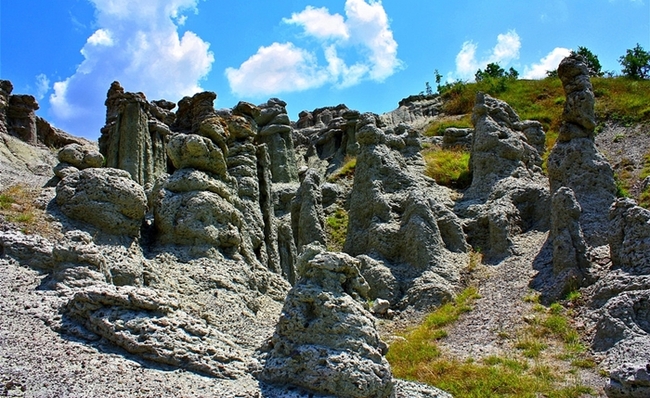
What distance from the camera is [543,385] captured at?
10.2 m

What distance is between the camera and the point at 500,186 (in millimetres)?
Answer: 18516

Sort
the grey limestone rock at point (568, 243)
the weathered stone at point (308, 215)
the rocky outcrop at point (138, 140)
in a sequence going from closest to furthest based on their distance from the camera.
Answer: the grey limestone rock at point (568, 243) → the weathered stone at point (308, 215) → the rocky outcrop at point (138, 140)

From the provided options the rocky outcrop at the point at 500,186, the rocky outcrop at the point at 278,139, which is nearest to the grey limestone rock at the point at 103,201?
the rocky outcrop at the point at 500,186

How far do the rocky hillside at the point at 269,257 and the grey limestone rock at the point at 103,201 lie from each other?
0.03 m

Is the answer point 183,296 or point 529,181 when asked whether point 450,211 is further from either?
point 183,296

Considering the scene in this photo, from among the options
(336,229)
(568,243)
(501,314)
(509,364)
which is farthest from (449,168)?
(509,364)

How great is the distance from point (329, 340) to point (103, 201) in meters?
4.16

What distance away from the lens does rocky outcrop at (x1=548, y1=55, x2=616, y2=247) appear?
1570cm

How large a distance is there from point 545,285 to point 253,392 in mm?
9322

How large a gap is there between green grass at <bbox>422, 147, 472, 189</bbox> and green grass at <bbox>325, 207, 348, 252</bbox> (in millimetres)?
3277

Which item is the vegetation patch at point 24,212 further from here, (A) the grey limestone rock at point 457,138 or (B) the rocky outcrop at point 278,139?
(A) the grey limestone rock at point 457,138

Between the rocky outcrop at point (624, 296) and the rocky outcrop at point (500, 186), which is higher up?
the rocky outcrop at point (500, 186)

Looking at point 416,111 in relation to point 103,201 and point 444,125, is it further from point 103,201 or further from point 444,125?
point 103,201

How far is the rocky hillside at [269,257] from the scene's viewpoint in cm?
634
